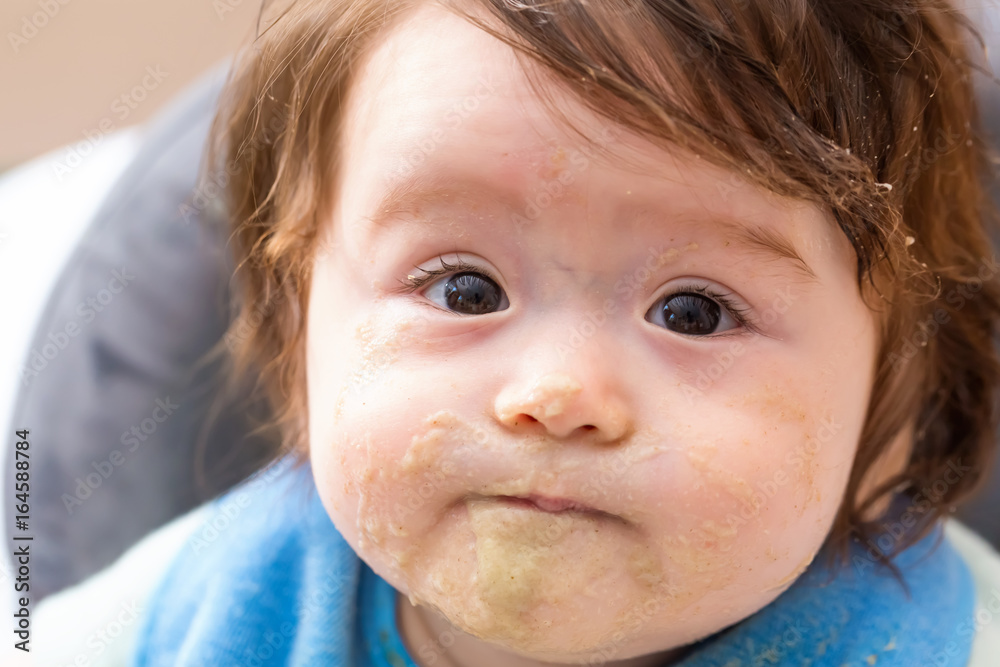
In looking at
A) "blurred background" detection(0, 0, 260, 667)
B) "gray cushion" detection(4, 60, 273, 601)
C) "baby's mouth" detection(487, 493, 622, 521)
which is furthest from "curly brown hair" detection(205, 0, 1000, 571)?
"blurred background" detection(0, 0, 260, 667)

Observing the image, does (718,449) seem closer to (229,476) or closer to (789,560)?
(789,560)

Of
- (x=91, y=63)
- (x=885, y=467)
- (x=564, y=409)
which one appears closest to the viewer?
(x=564, y=409)

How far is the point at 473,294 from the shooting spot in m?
0.63

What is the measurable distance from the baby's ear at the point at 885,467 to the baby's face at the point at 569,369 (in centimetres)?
20

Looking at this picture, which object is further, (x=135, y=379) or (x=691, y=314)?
(x=135, y=379)

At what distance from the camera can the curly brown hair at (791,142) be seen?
56 cm

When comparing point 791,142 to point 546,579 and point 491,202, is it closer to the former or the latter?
point 491,202

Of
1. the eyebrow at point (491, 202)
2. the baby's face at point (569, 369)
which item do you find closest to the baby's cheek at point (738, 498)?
the baby's face at point (569, 369)

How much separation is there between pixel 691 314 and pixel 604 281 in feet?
0.25

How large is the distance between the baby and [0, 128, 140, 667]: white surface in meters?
0.50

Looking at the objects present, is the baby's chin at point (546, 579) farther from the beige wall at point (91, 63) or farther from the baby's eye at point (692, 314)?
the beige wall at point (91, 63)

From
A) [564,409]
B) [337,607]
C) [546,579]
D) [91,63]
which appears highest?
[91,63]

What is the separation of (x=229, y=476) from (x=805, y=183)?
0.82m

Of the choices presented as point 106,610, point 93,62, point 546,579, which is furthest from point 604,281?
point 93,62
